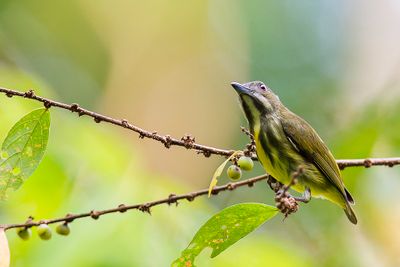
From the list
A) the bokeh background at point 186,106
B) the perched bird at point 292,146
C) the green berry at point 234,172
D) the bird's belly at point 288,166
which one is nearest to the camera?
the green berry at point 234,172

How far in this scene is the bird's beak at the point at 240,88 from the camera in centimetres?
270

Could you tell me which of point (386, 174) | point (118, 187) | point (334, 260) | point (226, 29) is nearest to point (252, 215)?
point (118, 187)

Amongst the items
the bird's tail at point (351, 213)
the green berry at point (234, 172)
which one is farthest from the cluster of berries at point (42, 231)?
the bird's tail at point (351, 213)

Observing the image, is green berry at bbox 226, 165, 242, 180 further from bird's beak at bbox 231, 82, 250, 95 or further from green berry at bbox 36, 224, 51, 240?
green berry at bbox 36, 224, 51, 240

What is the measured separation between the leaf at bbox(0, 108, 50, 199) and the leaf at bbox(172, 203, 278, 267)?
54 centimetres

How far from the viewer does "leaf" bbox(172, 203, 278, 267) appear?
2.02 m

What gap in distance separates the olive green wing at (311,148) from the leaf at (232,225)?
69 cm

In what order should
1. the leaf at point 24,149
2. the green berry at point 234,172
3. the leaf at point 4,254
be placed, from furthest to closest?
the green berry at point 234,172, the leaf at point 24,149, the leaf at point 4,254

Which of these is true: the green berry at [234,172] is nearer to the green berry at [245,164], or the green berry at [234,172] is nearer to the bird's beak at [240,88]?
the green berry at [245,164]

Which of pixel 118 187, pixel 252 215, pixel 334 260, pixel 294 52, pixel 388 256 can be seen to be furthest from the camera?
pixel 294 52

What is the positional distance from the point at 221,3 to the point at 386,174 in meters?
7.22

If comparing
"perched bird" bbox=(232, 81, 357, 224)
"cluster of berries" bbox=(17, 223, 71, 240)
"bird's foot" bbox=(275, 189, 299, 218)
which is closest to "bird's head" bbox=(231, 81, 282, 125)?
"perched bird" bbox=(232, 81, 357, 224)

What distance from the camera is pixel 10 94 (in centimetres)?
204

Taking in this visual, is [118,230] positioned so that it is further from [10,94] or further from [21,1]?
[21,1]
